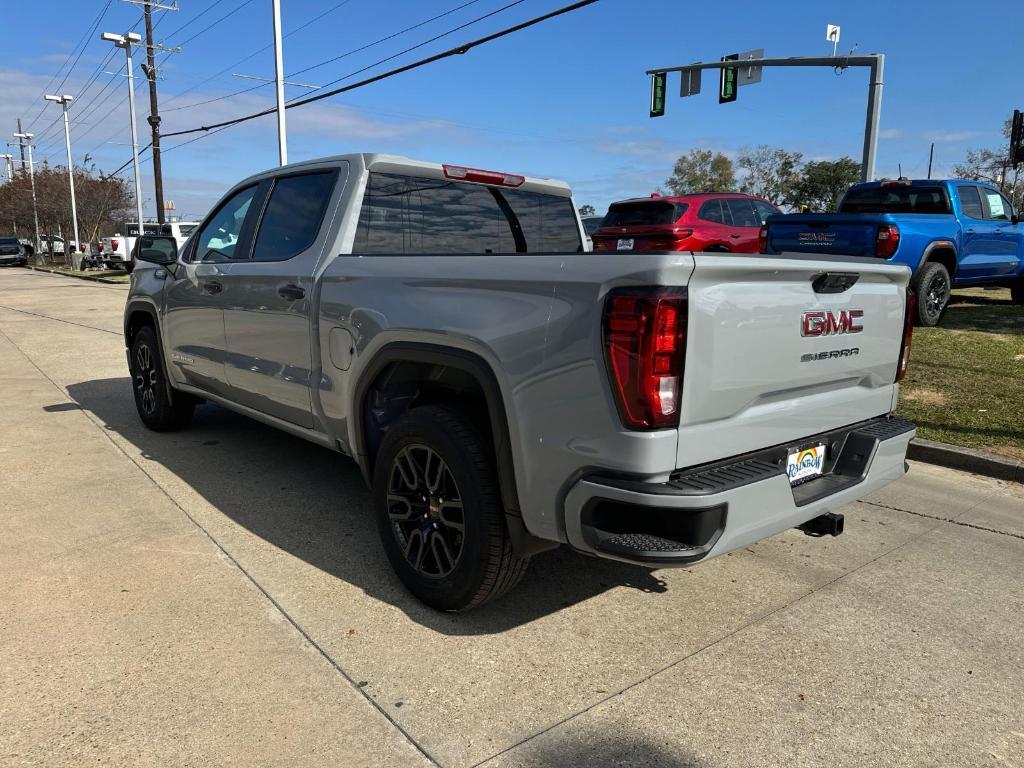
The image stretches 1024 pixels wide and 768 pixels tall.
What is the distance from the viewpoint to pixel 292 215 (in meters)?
4.26

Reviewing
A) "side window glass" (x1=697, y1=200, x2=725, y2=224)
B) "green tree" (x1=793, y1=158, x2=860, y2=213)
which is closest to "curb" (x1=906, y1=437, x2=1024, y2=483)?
"side window glass" (x1=697, y1=200, x2=725, y2=224)

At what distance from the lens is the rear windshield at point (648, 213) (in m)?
12.5

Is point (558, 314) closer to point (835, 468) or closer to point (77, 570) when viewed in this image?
point (835, 468)

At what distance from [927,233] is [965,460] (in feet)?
16.6

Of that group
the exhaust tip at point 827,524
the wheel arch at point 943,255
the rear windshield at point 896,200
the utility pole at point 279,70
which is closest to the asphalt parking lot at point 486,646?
the exhaust tip at point 827,524

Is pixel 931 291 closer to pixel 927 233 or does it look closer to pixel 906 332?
pixel 927 233

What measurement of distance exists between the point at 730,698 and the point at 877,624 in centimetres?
93

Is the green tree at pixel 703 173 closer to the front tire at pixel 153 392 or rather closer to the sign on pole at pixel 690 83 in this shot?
the sign on pole at pixel 690 83

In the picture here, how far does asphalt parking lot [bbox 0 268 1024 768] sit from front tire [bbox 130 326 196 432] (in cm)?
135

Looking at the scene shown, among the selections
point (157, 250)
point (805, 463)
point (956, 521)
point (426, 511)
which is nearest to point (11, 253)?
point (157, 250)

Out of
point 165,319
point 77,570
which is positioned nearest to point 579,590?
point 77,570

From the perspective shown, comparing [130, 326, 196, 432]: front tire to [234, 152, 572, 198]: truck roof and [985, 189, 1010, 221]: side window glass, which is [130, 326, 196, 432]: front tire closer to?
[234, 152, 572, 198]: truck roof

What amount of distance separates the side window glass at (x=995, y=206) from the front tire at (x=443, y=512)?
1060 cm

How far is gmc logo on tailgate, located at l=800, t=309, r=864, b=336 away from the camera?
2.82 meters
